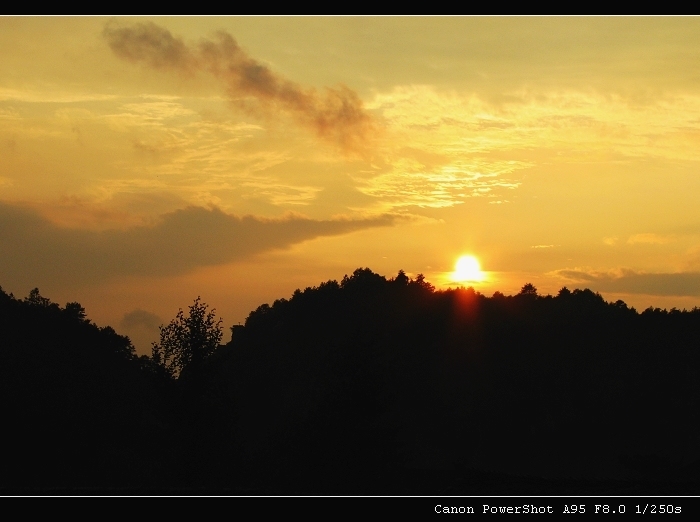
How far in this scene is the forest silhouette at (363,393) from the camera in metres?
53.0

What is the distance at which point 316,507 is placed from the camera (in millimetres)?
14047

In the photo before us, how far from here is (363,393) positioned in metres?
58.1

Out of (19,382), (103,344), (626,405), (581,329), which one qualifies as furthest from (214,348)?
(581,329)

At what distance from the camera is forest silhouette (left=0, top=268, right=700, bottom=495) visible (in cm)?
5297

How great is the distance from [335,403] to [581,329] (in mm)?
61480

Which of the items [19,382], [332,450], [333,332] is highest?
[333,332]

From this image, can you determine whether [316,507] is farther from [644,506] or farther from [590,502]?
[644,506]

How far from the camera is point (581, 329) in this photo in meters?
109

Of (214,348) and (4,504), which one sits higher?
(214,348)
